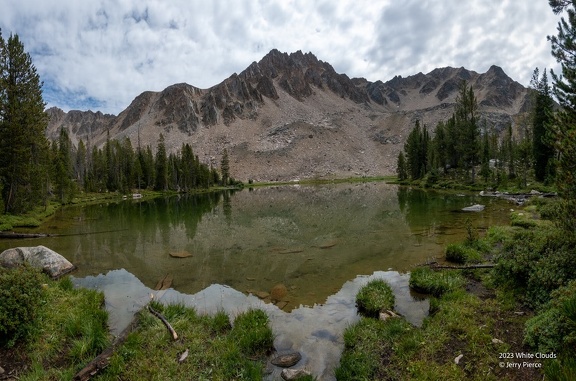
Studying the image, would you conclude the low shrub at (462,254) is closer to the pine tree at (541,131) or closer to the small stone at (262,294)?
the small stone at (262,294)

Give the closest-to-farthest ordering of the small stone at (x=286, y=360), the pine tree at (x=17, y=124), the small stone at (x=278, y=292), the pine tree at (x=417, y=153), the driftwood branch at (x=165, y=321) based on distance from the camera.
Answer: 1. the small stone at (x=286, y=360)
2. the driftwood branch at (x=165, y=321)
3. the small stone at (x=278, y=292)
4. the pine tree at (x=17, y=124)
5. the pine tree at (x=417, y=153)

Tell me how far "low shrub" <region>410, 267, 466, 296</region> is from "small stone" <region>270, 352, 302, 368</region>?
6.45 m

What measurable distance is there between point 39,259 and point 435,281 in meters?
19.5

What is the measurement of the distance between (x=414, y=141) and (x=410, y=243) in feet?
291

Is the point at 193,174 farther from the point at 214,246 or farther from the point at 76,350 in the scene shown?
the point at 76,350

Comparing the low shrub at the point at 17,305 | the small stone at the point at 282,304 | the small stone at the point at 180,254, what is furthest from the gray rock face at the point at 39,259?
the small stone at the point at 282,304

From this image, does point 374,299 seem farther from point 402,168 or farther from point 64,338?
point 402,168

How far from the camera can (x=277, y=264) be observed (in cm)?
1814

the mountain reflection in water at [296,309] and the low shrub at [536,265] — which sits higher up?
the low shrub at [536,265]

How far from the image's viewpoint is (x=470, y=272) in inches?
524

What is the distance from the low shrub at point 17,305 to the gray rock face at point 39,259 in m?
6.71

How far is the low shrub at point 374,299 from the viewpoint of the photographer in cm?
1090

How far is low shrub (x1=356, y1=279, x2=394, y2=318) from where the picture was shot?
35.8 feet

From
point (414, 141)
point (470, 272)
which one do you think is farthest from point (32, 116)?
point (414, 141)
